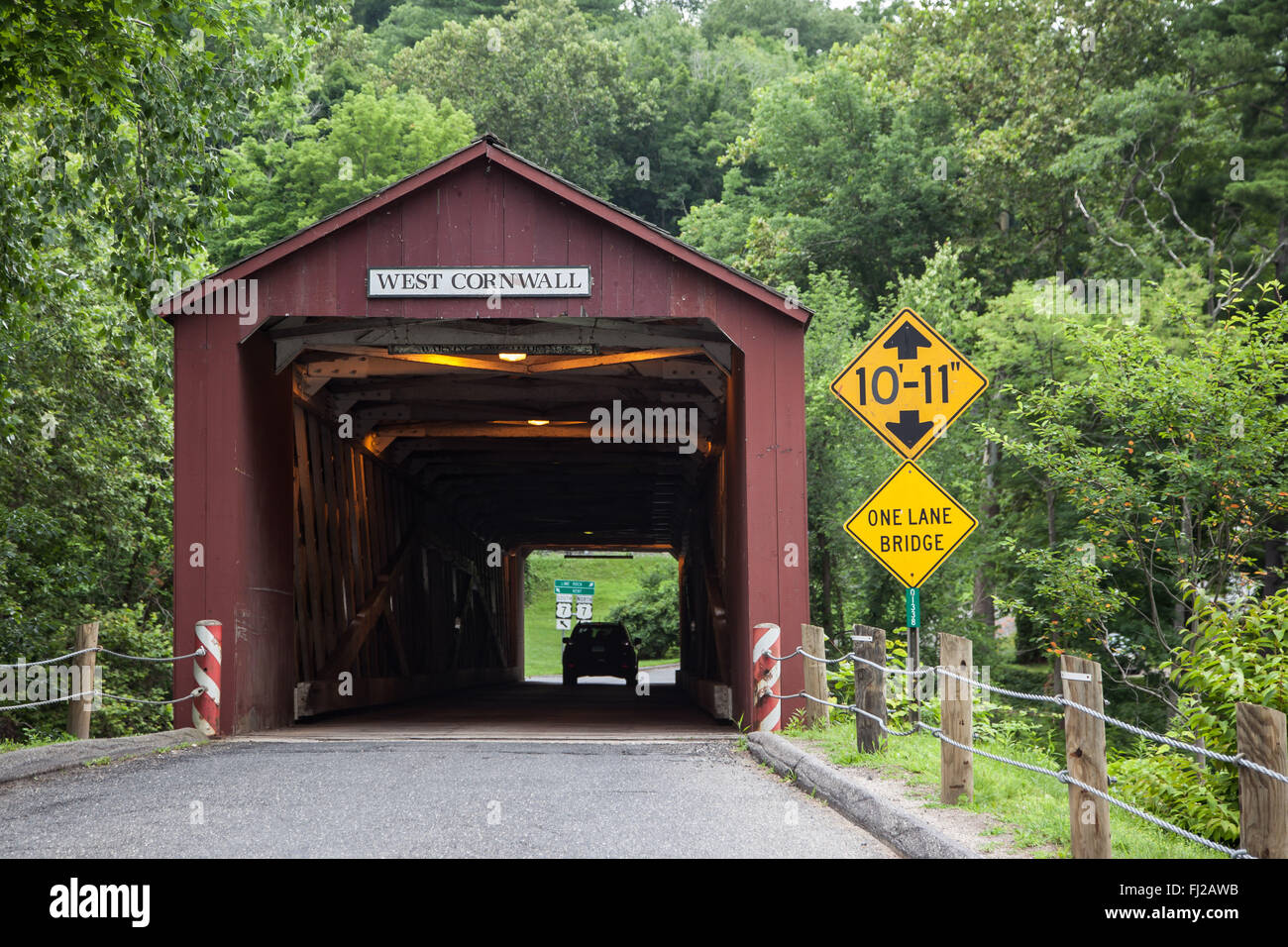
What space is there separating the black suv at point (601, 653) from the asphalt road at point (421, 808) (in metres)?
21.2

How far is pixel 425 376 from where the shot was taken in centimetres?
1655

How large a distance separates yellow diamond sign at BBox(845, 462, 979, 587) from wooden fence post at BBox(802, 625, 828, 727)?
1615 mm

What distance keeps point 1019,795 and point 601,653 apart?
25.5 meters

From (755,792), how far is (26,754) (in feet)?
16.1

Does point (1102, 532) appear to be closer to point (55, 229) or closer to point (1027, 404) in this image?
point (1027, 404)

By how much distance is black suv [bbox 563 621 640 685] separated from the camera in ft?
104

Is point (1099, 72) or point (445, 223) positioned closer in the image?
point (445, 223)

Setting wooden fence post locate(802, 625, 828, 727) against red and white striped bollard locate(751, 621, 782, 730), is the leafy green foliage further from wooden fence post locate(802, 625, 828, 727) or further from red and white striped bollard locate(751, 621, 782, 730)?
wooden fence post locate(802, 625, 828, 727)

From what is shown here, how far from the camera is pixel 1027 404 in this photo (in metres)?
20.3

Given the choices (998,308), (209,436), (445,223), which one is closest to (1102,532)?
(998,308)
